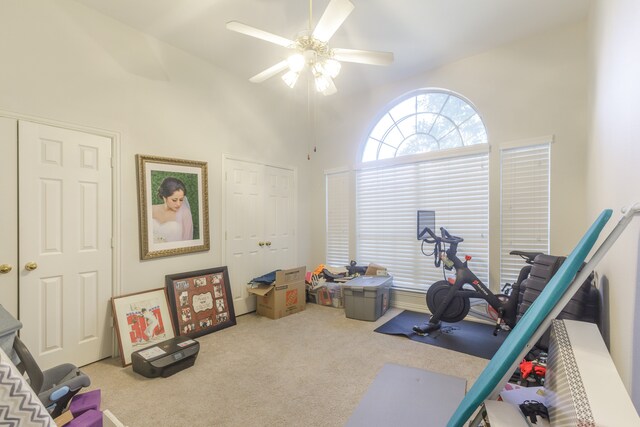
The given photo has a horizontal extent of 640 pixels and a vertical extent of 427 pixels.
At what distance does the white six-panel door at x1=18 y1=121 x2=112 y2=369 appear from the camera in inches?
92.4

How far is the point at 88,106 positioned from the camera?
268 cm

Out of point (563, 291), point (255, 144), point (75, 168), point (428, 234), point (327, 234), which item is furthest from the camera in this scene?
point (327, 234)

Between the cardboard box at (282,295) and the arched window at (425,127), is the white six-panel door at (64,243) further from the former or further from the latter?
the arched window at (425,127)

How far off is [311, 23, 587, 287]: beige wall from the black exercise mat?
2.15ft

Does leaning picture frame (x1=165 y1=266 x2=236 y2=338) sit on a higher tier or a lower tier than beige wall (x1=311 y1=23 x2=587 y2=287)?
lower

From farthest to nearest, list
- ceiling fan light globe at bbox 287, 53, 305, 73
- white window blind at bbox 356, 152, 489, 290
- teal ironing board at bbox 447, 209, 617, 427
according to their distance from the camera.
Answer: white window blind at bbox 356, 152, 489, 290
ceiling fan light globe at bbox 287, 53, 305, 73
teal ironing board at bbox 447, 209, 617, 427

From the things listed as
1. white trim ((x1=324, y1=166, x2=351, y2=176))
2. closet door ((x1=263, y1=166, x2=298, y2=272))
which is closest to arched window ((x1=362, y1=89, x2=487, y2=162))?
white trim ((x1=324, y1=166, x2=351, y2=176))

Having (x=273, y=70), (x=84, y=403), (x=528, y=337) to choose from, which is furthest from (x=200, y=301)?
(x=528, y=337)

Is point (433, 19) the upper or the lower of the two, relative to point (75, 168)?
upper

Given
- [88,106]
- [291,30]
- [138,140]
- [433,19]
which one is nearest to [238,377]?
[138,140]

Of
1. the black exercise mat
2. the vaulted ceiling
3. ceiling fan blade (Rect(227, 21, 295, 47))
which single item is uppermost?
the vaulted ceiling

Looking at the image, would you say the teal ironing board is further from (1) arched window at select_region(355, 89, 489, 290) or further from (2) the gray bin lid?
(1) arched window at select_region(355, 89, 489, 290)

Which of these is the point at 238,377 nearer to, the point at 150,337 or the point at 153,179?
the point at 150,337

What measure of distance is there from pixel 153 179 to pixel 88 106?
843 millimetres
